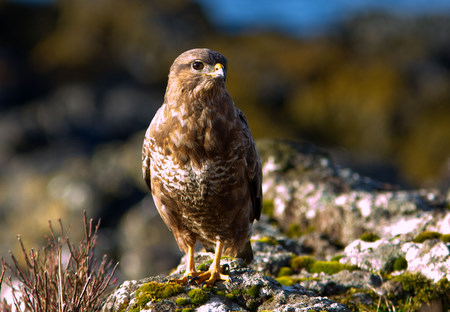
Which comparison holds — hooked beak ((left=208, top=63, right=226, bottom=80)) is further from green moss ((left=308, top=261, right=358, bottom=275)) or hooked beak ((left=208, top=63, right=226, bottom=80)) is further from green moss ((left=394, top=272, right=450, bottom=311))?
green moss ((left=394, top=272, right=450, bottom=311))

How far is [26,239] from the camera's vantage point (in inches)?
766

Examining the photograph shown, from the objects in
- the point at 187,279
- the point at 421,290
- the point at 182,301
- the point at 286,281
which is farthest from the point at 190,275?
the point at 421,290

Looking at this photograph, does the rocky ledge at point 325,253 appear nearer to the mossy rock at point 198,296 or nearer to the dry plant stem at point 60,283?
the mossy rock at point 198,296

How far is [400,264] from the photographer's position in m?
5.94

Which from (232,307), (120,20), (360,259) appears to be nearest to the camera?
(232,307)

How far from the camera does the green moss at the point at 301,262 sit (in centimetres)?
655

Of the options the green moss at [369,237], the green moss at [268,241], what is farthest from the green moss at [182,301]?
the green moss at [369,237]

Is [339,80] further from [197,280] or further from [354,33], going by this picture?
[197,280]

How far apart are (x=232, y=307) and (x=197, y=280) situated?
1.98 ft

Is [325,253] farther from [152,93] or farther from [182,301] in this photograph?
[152,93]

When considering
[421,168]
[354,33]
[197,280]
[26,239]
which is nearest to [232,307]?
[197,280]

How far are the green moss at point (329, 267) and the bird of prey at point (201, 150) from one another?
5.01 feet

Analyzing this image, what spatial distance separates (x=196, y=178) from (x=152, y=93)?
88.8 feet

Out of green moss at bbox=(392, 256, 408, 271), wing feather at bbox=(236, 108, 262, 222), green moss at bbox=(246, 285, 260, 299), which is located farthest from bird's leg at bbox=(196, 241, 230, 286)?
green moss at bbox=(392, 256, 408, 271)
